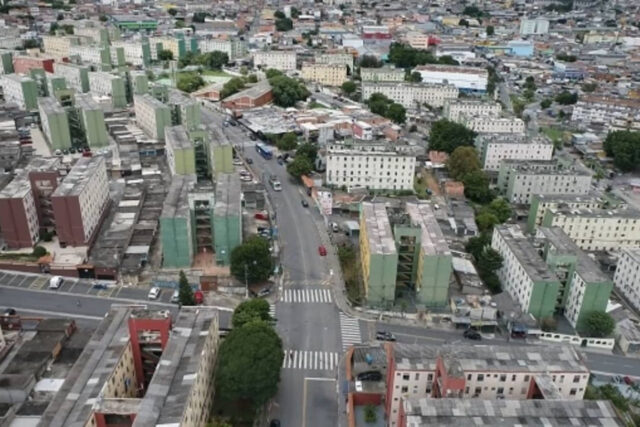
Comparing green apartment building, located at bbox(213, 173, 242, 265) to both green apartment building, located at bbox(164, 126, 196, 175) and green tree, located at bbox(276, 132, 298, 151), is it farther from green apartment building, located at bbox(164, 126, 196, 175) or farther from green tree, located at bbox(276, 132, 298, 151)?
green tree, located at bbox(276, 132, 298, 151)

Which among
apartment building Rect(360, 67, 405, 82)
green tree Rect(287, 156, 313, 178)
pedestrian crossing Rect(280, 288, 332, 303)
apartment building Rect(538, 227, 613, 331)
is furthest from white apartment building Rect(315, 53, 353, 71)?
pedestrian crossing Rect(280, 288, 332, 303)

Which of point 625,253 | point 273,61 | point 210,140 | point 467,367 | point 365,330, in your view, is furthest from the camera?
point 273,61

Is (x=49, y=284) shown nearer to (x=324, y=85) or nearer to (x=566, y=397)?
(x=566, y=397)

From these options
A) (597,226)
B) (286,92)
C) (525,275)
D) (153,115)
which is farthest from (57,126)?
(597,226)

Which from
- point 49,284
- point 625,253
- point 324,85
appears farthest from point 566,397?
point 324,85

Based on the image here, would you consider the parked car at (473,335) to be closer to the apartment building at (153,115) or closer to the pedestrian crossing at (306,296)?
the pedestrian crossing at (306,296)
